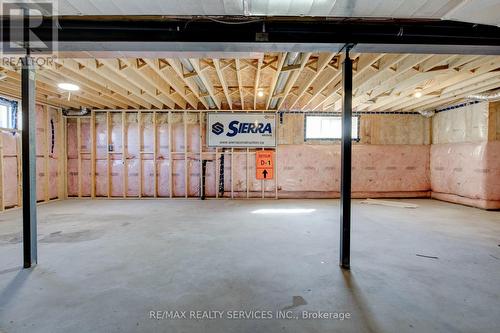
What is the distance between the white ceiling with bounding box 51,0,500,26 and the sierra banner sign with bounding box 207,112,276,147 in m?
5.04

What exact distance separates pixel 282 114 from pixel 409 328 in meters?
6.18

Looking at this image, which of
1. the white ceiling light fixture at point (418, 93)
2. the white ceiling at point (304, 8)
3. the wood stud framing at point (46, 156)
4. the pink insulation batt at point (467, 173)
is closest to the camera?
the white ceiling at point (304, 8)

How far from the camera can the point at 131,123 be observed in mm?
7211

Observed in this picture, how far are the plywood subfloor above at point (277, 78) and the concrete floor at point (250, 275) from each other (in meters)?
2.29

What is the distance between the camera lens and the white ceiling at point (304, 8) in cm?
192

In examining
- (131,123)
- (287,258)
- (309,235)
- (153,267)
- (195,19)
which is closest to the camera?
(195,19)

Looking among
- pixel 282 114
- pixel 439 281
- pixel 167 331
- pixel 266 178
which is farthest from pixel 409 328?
pixel 282 114

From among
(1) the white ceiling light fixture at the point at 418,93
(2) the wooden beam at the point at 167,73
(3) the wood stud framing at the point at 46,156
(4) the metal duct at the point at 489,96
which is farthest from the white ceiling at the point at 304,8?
(3) the wood stud framing at the point at 46,156

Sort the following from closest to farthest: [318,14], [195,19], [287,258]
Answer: [318,14] < [195,19] < [287,258]

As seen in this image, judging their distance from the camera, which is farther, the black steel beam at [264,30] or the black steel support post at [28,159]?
the black steel support post at [28,159]

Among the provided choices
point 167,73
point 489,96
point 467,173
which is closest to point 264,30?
point 167,73

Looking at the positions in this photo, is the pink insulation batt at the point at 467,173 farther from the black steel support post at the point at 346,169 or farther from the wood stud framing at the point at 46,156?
the wood stud framing at the point at 46,156

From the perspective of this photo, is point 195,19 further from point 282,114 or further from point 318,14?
point 282,114

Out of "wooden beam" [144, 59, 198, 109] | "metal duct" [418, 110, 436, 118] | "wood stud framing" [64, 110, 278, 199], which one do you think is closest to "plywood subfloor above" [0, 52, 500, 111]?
"wooden beam" [144, 59, 198, 109]
